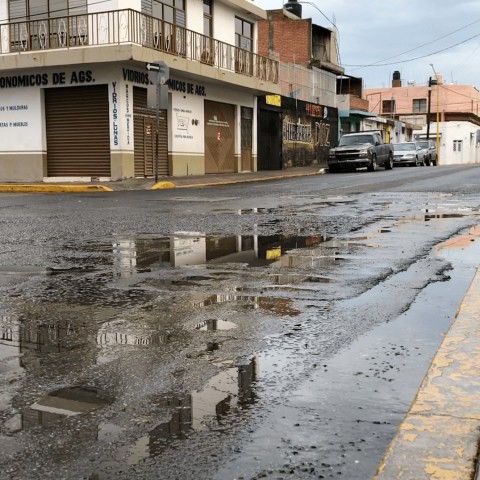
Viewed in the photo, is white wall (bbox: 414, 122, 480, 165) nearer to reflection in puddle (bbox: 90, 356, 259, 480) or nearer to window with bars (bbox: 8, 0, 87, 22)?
window with bars (bbox: 8, 0, 87, 22)

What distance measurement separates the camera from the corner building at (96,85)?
22875 mm

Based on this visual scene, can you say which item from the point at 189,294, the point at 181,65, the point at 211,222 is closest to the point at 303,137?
the point at 181,65

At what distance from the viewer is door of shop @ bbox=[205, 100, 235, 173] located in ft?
97.1

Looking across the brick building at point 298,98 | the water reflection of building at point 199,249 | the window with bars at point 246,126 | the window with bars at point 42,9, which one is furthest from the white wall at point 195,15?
the water reflection of building at point 199,249

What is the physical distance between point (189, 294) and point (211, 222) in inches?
205

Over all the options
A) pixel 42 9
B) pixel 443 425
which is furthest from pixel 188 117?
pixel 443 425

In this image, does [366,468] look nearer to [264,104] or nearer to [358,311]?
[358,311]

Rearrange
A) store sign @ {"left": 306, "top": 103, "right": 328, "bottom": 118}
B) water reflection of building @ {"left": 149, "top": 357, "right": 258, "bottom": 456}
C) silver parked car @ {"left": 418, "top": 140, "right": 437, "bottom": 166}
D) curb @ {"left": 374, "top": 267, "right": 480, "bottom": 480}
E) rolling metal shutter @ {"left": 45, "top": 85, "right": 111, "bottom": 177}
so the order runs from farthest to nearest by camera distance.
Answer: silver parked car @ {"left": 418, "top": 140, "right": 437, "bottom": 166}, store sign @ {"left": 306, "top": 103, "right": 328, "bottom": 118}, rolling metal shutter @ {"left": 45, "top": 85, "right": 111, "bottom": 177}, water reflection of building @ {"left": 149, "top": 357, "right": 258, "bottom": 456}, curb @ {"left": 374, "top": 267, "right": 480, "bottom": 480}

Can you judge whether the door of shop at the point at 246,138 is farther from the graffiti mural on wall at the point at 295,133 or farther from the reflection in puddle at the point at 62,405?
the reflection in puddle at the point at 62,405

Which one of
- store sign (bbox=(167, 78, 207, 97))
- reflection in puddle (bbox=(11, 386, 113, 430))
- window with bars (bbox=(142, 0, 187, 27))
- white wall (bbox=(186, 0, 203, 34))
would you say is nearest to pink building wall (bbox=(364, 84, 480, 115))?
store sign (bbox=(167, 78, 207, 97))

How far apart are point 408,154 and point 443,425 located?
42027 mm

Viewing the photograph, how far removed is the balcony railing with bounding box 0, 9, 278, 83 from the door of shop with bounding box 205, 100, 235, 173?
2919mm

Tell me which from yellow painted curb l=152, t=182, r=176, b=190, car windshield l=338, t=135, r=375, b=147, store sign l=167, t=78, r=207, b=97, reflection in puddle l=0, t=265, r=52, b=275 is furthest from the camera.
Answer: car windshield l=338, t=135, r=375, b=147

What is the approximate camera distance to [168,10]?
25.7 meters
